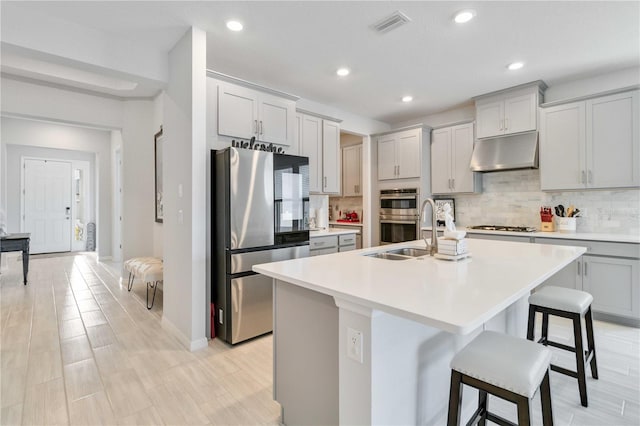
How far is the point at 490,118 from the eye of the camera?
4.11 metres

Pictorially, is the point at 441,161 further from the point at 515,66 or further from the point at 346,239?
the point at 346,239

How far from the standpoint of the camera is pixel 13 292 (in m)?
4.20

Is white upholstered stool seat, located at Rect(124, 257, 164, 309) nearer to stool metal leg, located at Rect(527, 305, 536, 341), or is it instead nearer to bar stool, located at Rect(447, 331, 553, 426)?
bar stool, located at Rect(447, 331, 553, 426)

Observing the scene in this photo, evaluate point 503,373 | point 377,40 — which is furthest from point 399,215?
point 503,373

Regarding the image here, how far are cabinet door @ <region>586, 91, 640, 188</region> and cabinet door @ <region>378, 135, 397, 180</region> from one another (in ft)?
7.82

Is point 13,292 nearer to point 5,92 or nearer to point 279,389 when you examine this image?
point 5,92

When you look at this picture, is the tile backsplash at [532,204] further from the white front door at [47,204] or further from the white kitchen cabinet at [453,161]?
the white front door at [47,204]

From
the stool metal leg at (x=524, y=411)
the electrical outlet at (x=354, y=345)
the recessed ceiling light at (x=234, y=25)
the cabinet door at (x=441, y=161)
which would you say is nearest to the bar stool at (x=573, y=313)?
the stool metal leg at (x=524, y=411)

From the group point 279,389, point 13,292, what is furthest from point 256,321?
point 13,292

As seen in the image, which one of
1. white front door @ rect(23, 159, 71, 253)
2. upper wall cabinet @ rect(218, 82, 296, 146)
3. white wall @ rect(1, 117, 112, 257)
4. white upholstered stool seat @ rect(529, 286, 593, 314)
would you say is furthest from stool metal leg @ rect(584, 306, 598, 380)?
white front door @ rect(23, 159, 71, 253)

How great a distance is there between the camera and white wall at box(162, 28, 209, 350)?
2602 millimetres

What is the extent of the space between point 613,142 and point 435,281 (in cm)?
343

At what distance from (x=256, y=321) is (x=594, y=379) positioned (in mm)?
2589

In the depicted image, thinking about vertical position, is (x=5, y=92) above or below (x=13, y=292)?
above
